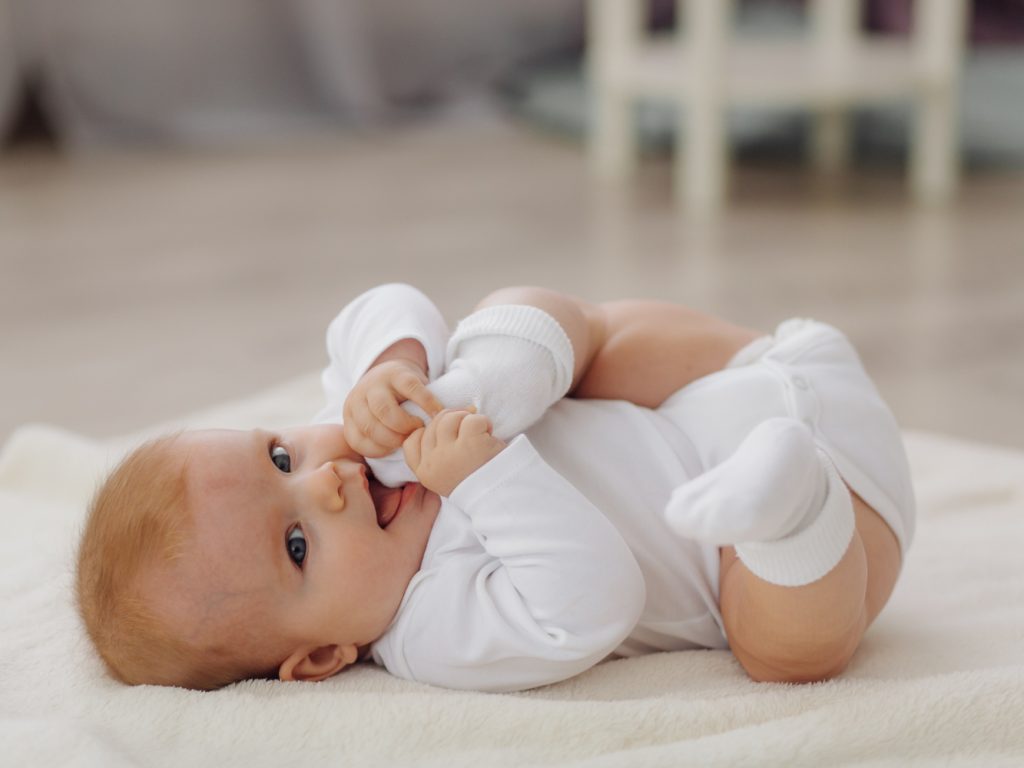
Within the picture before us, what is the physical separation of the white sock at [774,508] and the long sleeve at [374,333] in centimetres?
29

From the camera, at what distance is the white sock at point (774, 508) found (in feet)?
2.58

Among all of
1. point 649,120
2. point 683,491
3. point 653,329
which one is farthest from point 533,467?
point 649,120

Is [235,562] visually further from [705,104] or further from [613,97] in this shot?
[613,97]

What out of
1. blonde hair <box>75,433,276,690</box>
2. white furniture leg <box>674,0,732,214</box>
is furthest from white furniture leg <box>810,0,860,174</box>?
blonde hair <box>75,433,276,690</box>

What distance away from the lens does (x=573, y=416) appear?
3.42 feet

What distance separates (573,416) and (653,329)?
0.41ft

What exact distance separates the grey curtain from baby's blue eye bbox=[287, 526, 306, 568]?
2.75m

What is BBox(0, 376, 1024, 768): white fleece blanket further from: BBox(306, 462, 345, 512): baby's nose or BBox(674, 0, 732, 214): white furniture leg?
BBox(674, 0, 732, 214): white furniture leg

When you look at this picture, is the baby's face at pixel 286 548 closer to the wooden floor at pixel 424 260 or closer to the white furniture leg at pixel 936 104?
the wooden floor at pixel 424 260

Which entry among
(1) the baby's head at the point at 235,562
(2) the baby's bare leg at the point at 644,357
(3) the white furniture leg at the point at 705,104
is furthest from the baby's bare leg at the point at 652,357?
(3) the white furniture leg at the point at 705,104

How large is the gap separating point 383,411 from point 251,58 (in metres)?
2.88

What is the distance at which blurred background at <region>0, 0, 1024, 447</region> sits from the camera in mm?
2000

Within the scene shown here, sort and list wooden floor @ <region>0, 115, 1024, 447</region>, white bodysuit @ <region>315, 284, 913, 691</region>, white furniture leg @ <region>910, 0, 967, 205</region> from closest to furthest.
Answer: white bodysuit @ <region>315, 284, 913, 691</region> → wooden floor @ <region>0, 115, 1024, 447</region> → white furniture leg @ <region>910, 0, 967, 205</region>

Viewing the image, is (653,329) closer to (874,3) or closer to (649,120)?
(649,120)
